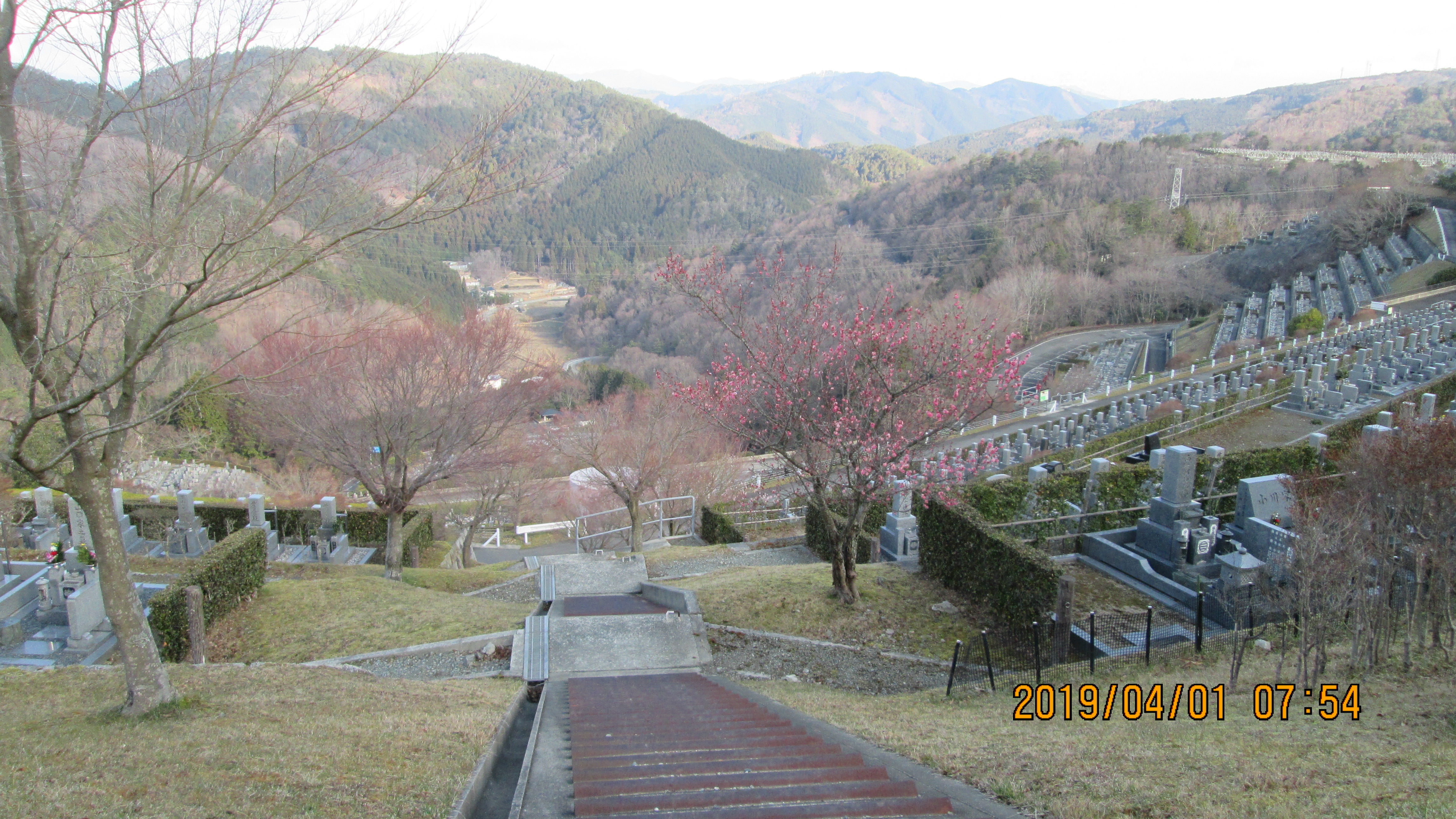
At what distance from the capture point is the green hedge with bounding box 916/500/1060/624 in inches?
346

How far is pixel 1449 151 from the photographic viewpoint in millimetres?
74250

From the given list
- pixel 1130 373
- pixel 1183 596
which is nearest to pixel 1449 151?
pixel 1130 373

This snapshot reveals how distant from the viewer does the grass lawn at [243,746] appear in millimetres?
3924

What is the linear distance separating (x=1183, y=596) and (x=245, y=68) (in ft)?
38.5

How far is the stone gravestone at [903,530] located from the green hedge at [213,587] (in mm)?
9732

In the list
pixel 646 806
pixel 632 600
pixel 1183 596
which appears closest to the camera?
pixel 646 806

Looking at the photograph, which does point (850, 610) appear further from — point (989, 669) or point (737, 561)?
point (737, 561)

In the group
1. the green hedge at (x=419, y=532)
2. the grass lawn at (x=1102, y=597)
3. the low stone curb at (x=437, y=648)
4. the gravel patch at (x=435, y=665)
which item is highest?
the low stone curb at (x=437, y=648)

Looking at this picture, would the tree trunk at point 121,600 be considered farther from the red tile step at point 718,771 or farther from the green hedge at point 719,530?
the green hedge at point 719,530

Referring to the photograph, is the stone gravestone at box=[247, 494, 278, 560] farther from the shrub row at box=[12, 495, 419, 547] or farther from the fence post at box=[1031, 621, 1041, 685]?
the fence post at box=[1031, 621, 1041, 685]

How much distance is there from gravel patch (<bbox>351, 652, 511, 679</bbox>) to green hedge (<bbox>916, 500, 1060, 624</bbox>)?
19.9 feet

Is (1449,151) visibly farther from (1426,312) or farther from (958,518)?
(958,518)

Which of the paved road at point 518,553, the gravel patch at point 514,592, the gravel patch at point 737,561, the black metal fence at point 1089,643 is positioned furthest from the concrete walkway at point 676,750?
the paved road at point 518,553

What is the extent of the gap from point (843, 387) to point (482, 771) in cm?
716
